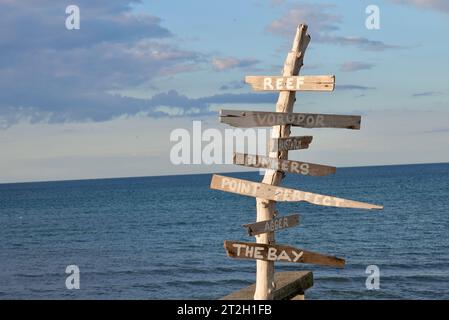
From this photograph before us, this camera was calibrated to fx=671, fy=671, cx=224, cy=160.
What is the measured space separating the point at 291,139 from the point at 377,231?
5237cm

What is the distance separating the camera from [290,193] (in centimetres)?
957

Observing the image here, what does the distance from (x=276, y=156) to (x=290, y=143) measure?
1.01 ft

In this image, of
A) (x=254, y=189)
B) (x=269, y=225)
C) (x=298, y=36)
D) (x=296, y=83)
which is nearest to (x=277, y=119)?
(x=296, y=83)

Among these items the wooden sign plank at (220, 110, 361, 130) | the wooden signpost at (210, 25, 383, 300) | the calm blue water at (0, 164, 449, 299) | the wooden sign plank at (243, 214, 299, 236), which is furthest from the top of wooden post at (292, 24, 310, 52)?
the calm blue water at (0, 164, 449, 299)

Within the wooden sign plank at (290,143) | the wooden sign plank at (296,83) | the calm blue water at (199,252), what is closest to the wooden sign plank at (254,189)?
the wooden sign plank at (290,143)

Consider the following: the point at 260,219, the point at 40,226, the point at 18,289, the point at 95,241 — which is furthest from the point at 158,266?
the point at 40,226

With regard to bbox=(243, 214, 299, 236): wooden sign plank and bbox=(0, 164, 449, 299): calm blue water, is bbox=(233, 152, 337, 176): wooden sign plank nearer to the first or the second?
bbox=(243, 214, 299, 236): wooden sign plank

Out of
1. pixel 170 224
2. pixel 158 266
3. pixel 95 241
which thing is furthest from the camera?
pixel 170 224

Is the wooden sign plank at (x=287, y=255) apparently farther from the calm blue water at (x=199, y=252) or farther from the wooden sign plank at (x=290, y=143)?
the calm blue water at (x=199, y=252)

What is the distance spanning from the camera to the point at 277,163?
997cm

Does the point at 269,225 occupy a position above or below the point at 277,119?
below

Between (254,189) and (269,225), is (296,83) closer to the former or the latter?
(254,189)

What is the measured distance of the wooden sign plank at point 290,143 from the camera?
10.0 m
